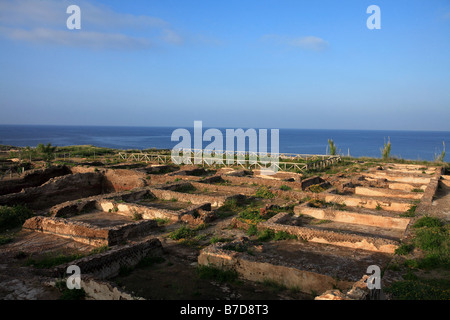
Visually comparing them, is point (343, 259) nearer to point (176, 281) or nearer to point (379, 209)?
point (176, 281)

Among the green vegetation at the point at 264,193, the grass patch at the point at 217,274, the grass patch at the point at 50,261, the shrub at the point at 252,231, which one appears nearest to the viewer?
the grass patch at the point at 217,274

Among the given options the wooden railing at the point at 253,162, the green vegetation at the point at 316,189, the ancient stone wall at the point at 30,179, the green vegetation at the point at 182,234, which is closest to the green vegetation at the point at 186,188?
the green vegetation at the point at 316,189

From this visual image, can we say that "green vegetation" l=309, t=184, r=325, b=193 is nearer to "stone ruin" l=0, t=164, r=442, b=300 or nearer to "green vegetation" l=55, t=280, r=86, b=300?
"stone ruin" l=0, t=164, r=442, b=300

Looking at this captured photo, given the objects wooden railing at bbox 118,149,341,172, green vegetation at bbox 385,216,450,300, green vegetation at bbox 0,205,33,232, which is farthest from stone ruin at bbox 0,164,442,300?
wooden railing at bbox 118,149,341,172

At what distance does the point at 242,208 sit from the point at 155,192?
4571mm

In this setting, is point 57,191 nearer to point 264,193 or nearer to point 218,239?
point 264,193

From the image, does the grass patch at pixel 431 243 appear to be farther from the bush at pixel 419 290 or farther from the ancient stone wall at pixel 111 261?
the ancient stone wall at pixel 111 261

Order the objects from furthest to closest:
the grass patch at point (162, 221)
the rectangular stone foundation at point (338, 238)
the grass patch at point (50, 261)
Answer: the grass patch at point (162, 221)
the rectangular stone foundation at point (338, 238)
the grass patch at point (50, 261)

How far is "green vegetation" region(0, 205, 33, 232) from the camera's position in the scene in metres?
10.8

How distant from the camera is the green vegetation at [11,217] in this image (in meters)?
10.8

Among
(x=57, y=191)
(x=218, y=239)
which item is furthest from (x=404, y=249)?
(x=57, y=191)

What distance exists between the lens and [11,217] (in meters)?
11.1

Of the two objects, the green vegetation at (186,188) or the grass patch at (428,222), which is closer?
the grass patch at (428,222)

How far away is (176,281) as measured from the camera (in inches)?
254
